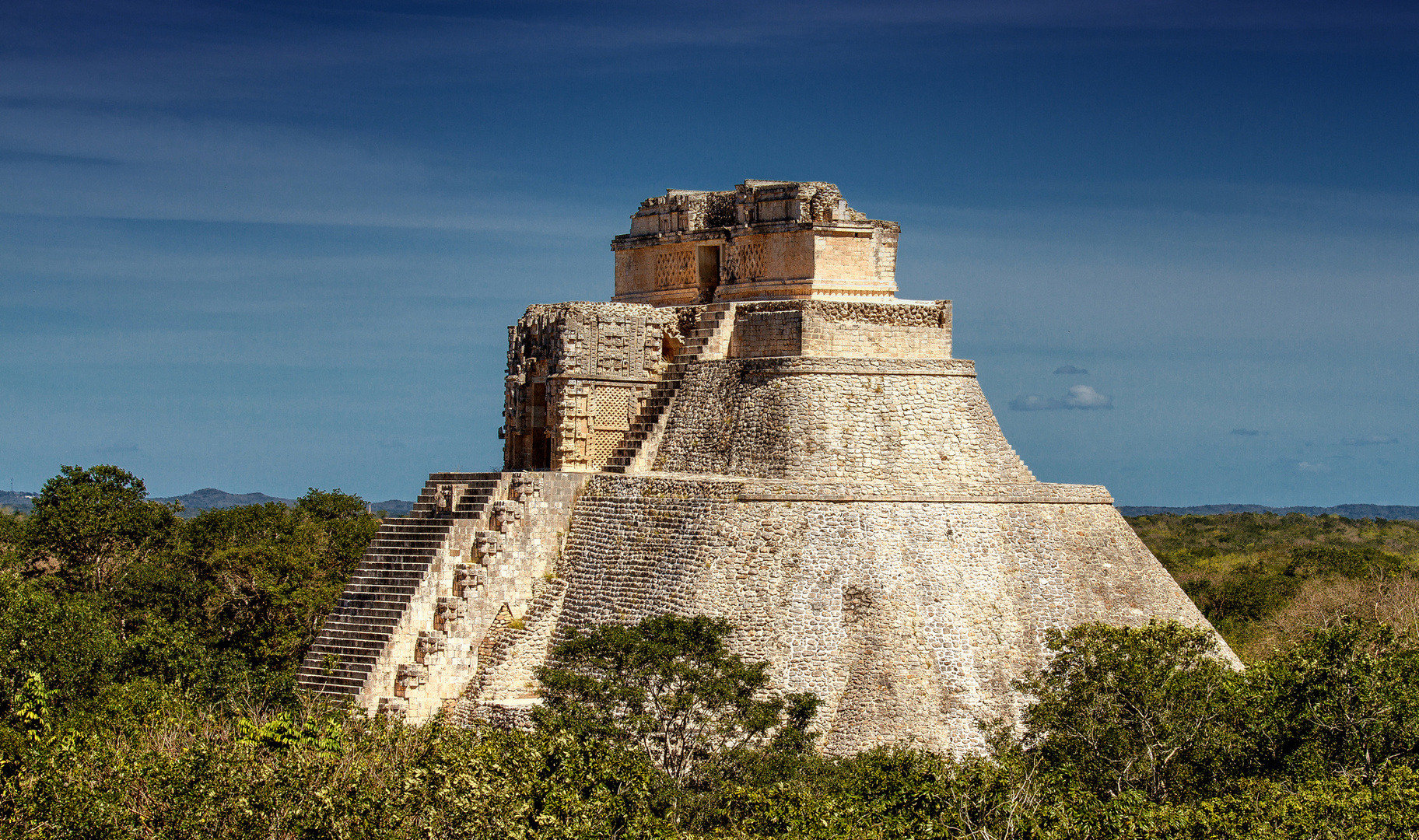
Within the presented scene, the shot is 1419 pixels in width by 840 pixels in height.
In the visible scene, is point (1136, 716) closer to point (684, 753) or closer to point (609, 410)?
point (684, 753)

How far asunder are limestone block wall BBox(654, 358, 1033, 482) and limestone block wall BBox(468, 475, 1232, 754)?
2.28 ft

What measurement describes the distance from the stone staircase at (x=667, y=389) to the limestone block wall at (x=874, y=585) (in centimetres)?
133

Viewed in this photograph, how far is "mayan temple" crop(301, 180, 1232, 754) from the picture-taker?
1070 inches

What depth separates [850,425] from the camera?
29.7 m

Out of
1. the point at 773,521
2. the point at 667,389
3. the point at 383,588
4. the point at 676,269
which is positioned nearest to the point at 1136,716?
the point at 773,521

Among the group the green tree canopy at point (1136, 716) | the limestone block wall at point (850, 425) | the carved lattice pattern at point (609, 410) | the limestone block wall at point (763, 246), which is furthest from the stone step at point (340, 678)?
the green tree canopy at point (1136, 716)

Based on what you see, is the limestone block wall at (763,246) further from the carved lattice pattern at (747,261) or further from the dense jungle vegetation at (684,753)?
the dense jungle vegetation at (684,753)

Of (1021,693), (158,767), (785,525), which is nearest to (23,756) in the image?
(158,767)

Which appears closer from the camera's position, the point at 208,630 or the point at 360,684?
the point at 360,684

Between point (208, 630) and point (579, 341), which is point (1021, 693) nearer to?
point (579, 341)

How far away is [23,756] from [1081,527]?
16.7m

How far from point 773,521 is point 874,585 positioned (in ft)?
6.37

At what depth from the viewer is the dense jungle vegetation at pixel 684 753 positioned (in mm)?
19969

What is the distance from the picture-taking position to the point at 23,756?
22156 mm
